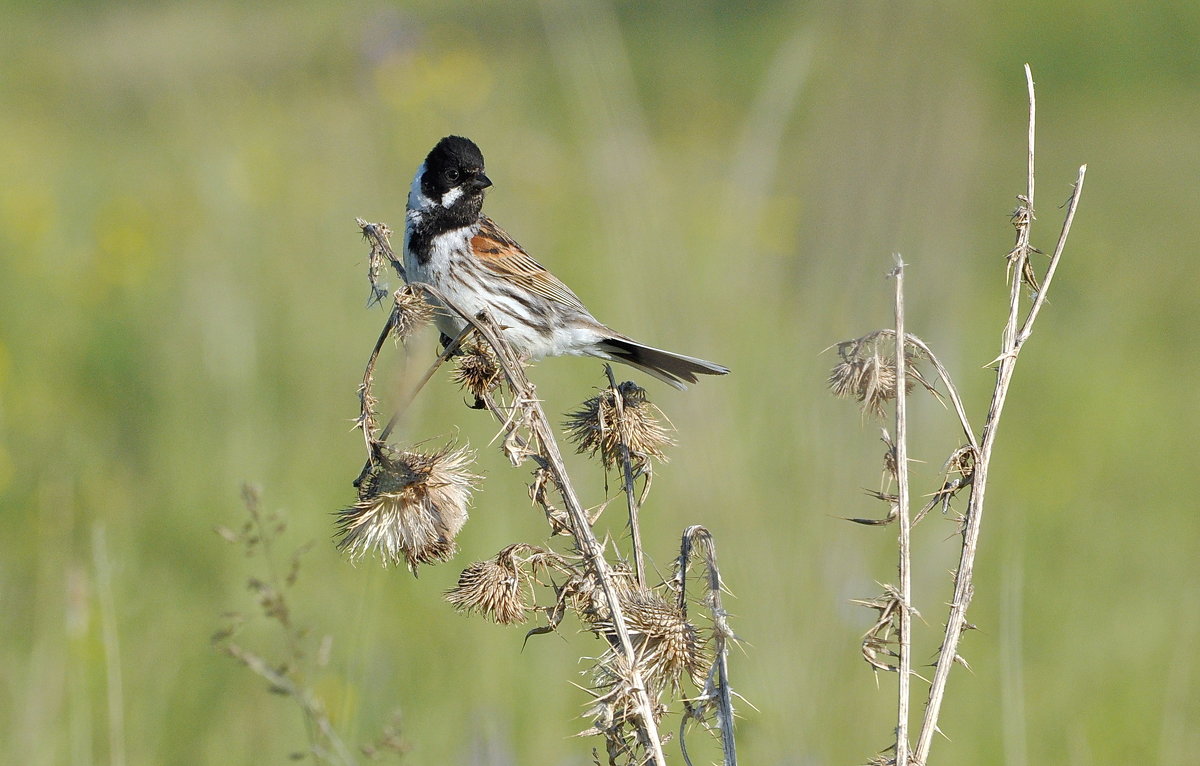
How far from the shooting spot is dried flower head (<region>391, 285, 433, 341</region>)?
1.62m

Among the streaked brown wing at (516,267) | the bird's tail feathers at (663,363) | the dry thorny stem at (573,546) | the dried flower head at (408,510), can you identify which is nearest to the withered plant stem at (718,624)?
the dry thorny stem at (573,546)

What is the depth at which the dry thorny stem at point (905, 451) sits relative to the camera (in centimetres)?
131

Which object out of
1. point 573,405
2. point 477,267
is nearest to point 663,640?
→ point 477,267

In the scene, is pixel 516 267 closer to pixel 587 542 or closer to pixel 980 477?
pixel 587 542

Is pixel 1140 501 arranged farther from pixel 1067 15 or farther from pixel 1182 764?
pixel 1067 15

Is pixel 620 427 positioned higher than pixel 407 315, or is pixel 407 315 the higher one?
pixel 407 315

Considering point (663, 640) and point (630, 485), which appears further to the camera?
point (630, 485)

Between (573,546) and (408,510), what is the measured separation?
26cm

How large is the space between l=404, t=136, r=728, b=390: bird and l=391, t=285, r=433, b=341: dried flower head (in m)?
1.38

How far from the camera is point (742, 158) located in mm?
3006

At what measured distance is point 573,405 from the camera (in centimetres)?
482

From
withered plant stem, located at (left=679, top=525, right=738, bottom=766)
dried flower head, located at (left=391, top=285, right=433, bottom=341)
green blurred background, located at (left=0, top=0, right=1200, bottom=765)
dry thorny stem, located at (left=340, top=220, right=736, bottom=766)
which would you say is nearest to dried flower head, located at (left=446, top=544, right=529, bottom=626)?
dry thorny stem, located at (left=340, top=220, right=736, bottom=766)

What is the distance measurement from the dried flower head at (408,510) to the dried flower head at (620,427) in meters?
0.19

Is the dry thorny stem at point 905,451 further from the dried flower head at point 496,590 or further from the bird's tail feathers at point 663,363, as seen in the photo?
the bird's tail feathers at point 663,363
